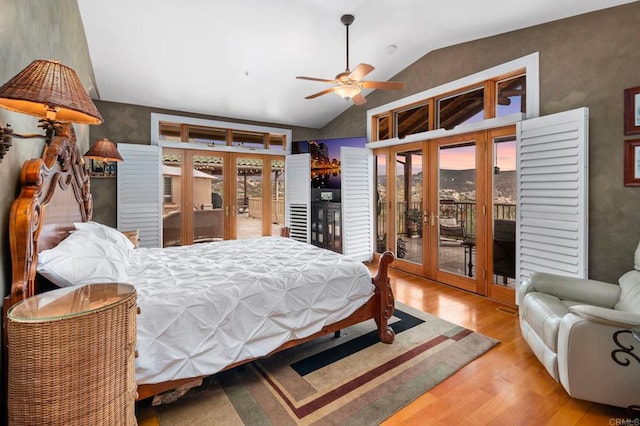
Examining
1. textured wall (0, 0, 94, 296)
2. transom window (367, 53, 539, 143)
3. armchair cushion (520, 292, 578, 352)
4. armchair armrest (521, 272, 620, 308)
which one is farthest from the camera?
transom window (367, 53, 539, 143)

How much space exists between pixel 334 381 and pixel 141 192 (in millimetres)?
4010

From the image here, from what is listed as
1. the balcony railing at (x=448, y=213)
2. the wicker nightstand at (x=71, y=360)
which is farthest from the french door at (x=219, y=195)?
the wicker nightstand at (x=71, y=360)

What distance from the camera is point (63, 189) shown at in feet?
7.14

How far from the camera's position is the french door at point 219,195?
198 inches

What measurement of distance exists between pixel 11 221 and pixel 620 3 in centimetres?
475

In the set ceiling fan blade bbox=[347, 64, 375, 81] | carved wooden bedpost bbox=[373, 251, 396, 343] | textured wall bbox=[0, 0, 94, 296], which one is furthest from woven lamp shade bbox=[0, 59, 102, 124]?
carved wooden bedpost bbox=[373, 251, 396, 343]

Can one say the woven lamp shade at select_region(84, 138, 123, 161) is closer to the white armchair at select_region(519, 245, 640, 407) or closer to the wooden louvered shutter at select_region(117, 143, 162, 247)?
the wooden louvered shutter at select_region(117, 143, 162, 247)

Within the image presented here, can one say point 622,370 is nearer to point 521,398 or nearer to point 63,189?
point 521,398

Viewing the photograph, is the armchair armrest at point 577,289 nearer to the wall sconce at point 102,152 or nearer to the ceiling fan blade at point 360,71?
the ceiling fan blade at point 360,71

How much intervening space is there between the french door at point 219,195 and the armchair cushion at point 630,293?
192 inches

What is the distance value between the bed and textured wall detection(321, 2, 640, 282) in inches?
83.7

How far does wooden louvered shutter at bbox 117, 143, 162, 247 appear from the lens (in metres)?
4.41

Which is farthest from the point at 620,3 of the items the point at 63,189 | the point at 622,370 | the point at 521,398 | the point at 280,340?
the point at 63,189

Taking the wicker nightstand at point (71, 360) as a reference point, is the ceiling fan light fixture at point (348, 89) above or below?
above
